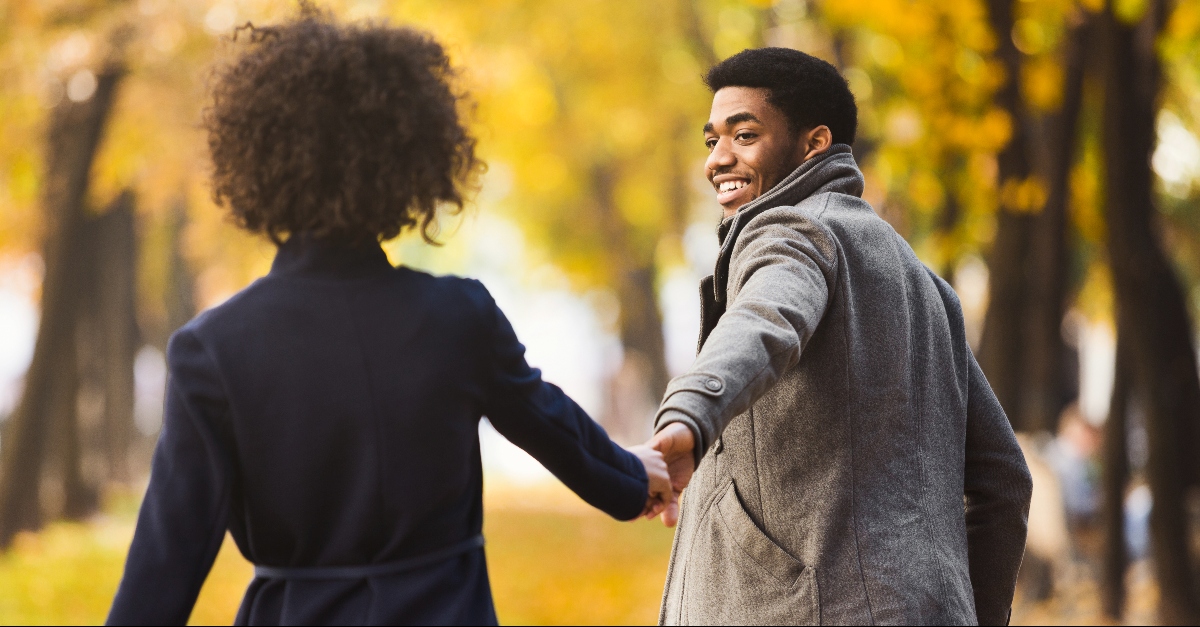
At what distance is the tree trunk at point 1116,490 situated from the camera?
8.30 meters

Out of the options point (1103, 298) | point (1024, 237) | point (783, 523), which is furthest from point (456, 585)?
point (1103, 298)

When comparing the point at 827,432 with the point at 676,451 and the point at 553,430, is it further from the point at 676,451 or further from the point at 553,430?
the point at 553,430

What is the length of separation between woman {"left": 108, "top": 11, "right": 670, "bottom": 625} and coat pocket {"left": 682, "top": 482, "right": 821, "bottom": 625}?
59 centimetres

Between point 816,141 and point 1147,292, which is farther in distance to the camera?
point 1147,292

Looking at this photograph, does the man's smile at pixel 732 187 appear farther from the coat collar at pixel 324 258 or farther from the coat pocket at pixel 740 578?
the coat collar at pixel 324 258

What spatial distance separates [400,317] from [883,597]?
114cm

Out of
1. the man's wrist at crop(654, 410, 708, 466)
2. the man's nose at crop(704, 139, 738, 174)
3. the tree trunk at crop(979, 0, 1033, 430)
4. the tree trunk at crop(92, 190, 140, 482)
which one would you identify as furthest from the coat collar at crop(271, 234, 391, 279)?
the tree trunk at crop(92, 190, 140, 482)

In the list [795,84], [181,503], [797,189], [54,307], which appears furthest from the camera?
[54,307]

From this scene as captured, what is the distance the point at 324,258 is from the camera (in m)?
2.14

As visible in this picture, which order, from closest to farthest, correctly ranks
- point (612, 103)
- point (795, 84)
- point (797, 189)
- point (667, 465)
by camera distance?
point (667, 465) → point (797, 189) → point (795, 84) → point (612, 103)

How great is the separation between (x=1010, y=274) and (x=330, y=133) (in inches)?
314

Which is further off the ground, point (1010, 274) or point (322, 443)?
point (1010, 274)

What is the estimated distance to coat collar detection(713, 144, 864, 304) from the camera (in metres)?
2.74

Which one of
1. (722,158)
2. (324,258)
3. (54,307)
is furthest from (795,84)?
(54,307)
